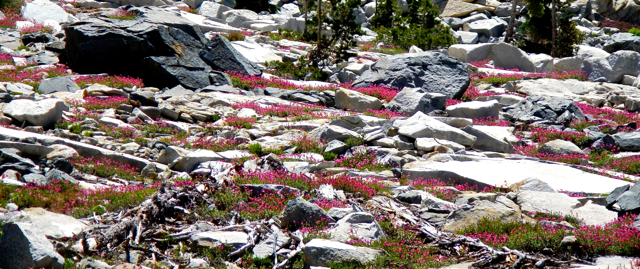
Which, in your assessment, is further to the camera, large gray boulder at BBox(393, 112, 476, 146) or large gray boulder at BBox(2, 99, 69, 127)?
large gray boulder at BBox(393, 112, 476, 146)

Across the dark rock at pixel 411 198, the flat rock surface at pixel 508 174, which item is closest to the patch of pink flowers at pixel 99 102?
the flat rock surface at pixel 508 174

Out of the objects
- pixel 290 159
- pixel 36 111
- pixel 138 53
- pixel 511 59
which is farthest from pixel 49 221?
pixel 511 59

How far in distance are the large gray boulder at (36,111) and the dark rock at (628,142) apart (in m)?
16.9

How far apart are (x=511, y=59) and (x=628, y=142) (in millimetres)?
19278

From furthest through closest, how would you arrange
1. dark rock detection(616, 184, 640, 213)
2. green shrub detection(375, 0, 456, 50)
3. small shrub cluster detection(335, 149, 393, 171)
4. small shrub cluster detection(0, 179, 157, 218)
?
green shrub detection(375, 0, 456, 50) < small shrub cluster detection(335, 149, 393, 171) < dark rock detection(616, 184, 640, 213) < small shrub cluster detection(0, 179, 157, 218)

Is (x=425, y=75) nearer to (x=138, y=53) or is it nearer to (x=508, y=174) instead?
(x=508, y=174)

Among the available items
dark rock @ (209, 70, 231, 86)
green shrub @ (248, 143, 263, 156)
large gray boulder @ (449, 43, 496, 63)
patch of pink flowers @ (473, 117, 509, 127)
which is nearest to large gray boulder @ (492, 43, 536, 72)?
large gray boulder @ (449, 43, 496, 63)

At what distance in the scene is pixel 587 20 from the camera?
6706 cm

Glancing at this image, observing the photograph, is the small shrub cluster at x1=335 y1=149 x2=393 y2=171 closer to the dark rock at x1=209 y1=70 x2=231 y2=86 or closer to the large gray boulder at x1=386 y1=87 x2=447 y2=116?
the large gray boulder at x1=386 y1=87 x2=447 y2=116

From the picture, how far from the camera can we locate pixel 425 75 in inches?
948

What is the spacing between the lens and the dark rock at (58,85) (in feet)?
62.0

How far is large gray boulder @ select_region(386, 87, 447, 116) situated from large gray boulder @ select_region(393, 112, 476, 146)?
15.0 feet

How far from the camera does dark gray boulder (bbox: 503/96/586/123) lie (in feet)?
66.6

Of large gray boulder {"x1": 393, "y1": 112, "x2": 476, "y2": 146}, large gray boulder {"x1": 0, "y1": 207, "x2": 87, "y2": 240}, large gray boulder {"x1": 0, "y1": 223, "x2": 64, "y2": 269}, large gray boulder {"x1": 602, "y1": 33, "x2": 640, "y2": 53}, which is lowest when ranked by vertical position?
large gray boulder {"x1": 602, "y1": 33, "x2": 640, "y2": 53}
